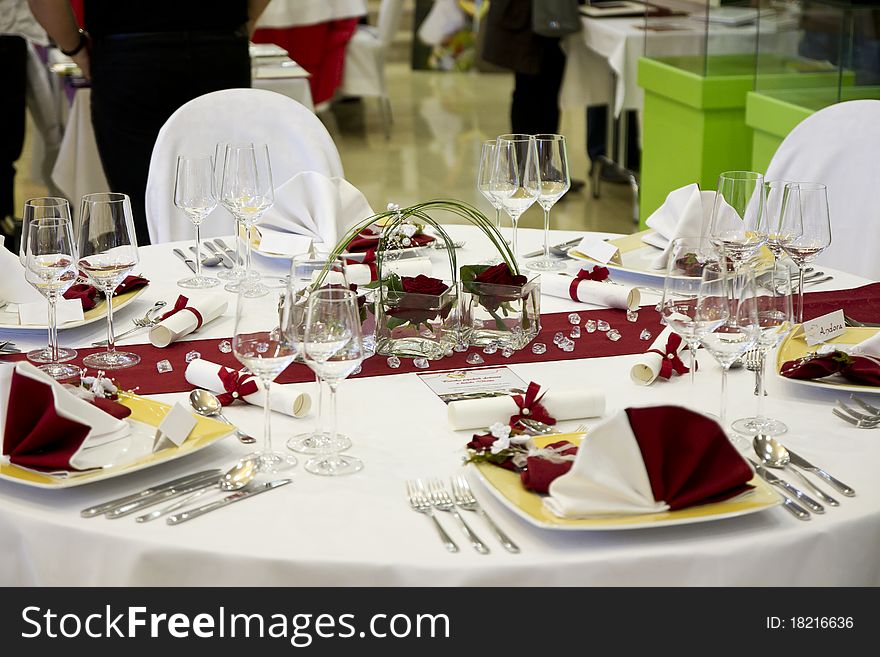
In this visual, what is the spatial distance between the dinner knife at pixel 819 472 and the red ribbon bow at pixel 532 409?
0.30 meters

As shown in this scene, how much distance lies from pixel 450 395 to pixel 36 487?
549 mm

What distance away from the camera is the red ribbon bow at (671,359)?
64.6 inches

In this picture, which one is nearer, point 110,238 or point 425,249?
point 110,238

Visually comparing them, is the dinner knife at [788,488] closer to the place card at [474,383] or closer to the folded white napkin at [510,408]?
the folded white napkin at [510,408]

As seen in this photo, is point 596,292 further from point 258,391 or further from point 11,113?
point 11,113

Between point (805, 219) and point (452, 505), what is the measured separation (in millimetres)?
872

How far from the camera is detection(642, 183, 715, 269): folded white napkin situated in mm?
2123

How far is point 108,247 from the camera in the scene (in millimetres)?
1772

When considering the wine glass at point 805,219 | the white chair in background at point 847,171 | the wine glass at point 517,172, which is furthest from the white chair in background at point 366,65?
the wine glass at point 805,219
